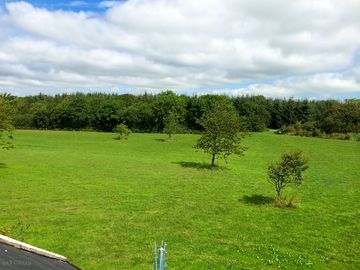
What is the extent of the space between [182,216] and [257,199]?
659 centimetres

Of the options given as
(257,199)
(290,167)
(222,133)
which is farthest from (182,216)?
(222,133)

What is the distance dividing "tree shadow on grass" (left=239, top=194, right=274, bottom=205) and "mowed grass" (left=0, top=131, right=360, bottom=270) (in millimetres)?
65

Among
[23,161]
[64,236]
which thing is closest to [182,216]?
[64,236]

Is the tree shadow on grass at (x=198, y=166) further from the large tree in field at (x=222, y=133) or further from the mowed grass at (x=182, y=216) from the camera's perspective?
the large tree in field at (x=222, y=133)

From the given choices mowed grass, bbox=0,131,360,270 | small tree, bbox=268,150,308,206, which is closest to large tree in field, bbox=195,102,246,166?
mowed grass, bbox=0,131,360,270

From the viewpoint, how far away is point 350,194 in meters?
25.0

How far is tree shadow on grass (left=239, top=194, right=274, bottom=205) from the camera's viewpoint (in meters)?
21.8

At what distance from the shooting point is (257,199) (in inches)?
890

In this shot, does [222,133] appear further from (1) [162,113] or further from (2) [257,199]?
(1) [162,113]

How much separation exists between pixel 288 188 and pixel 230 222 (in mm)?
10813

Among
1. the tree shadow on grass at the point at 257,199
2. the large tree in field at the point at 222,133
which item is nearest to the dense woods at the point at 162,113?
the large tree in field at the point at 222,133

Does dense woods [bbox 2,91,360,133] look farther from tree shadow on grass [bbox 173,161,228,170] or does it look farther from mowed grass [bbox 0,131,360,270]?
mowed grass [bbox 0,131,360,270]

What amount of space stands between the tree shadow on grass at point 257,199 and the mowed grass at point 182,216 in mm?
65

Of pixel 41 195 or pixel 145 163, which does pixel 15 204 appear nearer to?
pixel 41 195
